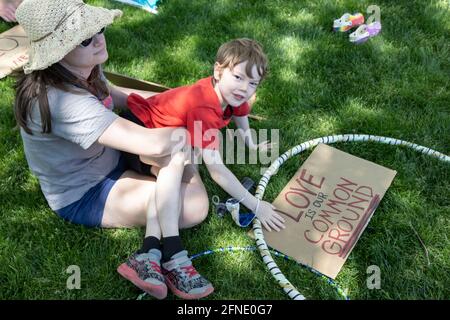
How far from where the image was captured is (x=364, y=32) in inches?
143

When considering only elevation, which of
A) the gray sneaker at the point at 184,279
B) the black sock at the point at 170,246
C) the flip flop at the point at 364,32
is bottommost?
the gray sneaker at the point at 184,279

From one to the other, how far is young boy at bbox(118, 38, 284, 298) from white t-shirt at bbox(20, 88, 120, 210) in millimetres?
267

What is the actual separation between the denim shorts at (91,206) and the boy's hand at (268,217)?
0.79 metres

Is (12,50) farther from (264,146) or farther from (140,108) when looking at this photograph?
(264,146)

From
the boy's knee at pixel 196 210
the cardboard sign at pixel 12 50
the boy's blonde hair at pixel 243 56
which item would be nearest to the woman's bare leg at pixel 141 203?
the boy's knee at pixel 196 210

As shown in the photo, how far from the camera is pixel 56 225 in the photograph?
2400 millimetres

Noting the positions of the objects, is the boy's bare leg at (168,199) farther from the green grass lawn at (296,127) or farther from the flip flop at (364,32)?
the flip flop at (364,32)

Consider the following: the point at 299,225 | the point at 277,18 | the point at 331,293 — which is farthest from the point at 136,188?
the point at 277,18

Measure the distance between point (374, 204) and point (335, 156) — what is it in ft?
1.44

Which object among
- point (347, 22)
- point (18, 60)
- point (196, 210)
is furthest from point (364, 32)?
point (18, 60)

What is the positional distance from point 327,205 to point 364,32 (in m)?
1.76

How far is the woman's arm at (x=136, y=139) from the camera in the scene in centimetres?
192

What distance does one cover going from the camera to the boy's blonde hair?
225cm

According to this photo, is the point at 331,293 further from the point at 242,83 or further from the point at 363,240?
the point at 242,83
